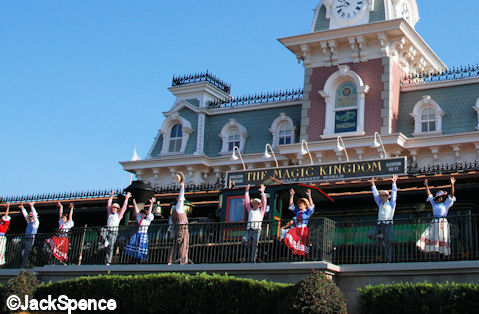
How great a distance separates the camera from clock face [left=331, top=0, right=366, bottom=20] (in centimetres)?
3194

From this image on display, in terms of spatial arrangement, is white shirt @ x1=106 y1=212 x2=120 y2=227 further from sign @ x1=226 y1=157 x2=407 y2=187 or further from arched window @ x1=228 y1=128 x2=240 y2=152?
arched window @ x1=228 y1=128 x2=240 y2=152

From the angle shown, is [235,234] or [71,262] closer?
[235,234]

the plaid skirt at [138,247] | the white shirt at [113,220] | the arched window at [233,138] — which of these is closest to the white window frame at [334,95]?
the arched window at [233,138]

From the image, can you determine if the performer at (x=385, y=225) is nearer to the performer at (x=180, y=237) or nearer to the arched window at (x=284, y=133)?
→ the performer at (x=180, y=237)

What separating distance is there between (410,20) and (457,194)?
1572 centimetres

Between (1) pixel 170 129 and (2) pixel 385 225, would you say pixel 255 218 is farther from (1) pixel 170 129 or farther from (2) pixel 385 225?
(1) pixel 170 129

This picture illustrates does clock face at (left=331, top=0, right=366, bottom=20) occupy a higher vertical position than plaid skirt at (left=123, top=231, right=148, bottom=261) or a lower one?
higher

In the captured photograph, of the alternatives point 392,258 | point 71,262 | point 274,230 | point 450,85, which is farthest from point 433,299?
point 450,85

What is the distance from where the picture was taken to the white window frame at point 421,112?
97.8 feet

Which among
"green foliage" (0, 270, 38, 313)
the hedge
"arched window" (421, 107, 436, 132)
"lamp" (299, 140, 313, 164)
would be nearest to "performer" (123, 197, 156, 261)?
"green foliage" (0, 270, 38, 313)

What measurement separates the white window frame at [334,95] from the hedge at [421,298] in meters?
15.5

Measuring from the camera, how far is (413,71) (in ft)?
111

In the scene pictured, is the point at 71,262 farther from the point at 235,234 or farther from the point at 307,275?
the point at 307,275

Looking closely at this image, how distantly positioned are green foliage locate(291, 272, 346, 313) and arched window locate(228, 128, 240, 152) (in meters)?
19.8
